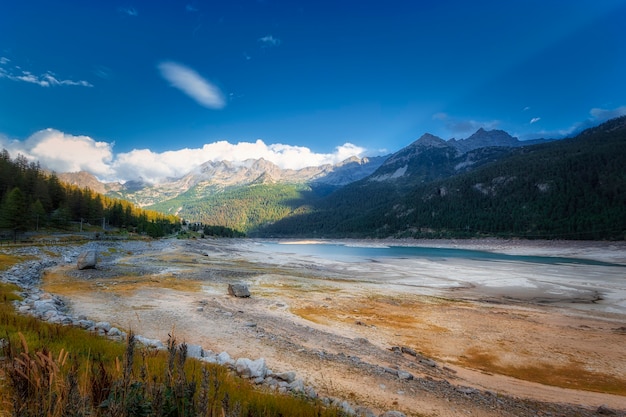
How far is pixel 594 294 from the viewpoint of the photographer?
27609mm

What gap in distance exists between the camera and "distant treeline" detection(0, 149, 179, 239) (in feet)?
170

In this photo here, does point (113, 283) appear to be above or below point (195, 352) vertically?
below

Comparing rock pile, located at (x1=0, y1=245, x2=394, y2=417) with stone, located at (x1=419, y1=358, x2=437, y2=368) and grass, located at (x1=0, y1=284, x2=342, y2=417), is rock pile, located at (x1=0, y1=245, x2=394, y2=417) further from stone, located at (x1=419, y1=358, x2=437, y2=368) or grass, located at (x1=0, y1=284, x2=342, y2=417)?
stone, located at (x1=419, y1=358, x2=437, y2=368)

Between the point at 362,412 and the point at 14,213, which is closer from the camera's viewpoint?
the point at 362,412

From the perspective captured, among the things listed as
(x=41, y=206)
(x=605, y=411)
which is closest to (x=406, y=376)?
(x=605, y=411)

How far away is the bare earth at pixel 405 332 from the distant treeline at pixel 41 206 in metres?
34.2

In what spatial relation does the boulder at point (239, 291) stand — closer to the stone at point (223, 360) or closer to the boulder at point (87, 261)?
the stone at point (223, 360)

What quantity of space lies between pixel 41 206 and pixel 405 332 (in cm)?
7888

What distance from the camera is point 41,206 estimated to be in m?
63.6

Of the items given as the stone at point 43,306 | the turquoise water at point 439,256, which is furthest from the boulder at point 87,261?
the turquoise water at point 439,256

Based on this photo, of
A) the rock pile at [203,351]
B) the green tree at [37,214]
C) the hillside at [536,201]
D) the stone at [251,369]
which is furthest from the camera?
the hillside at [536,201]

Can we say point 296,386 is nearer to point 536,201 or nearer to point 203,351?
point 203,351

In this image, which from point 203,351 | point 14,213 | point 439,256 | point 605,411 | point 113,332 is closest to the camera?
point 605,411

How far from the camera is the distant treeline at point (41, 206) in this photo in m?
51.8
